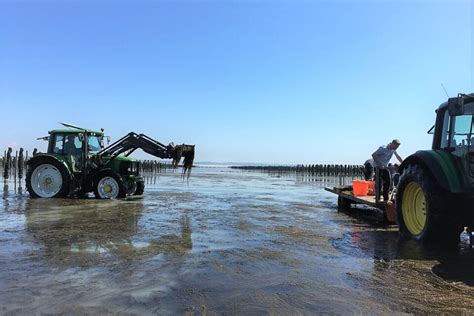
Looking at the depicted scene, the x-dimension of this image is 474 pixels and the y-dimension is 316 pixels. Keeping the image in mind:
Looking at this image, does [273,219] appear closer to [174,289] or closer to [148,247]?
[148,247]

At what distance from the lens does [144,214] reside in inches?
431

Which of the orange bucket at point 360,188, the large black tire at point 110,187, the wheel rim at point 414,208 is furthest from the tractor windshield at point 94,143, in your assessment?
the wheel rim at point 414,208

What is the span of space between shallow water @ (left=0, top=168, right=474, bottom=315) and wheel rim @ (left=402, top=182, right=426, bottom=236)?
1.31 feet

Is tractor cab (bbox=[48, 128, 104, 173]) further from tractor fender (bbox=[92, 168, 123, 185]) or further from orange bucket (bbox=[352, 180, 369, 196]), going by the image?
orange bucket (bbox=[352, 180, 369, 196])

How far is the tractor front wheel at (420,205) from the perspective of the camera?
276 inches

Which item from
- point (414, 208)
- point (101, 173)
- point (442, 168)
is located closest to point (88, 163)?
point (101, 173)

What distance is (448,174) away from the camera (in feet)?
22.6

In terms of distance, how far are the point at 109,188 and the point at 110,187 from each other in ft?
0.15

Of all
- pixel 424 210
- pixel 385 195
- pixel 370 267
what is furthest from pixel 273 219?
pixel 370 267

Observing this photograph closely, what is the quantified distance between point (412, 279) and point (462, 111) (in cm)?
278

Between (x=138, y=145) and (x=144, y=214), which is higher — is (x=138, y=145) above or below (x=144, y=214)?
above

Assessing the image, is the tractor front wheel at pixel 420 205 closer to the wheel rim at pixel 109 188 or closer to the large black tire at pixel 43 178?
the wheel rim at pixel 109 188

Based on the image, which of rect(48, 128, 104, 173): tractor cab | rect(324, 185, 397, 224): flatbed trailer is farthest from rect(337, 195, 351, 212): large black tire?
rect(48, 128, 104, 173): tractor cab

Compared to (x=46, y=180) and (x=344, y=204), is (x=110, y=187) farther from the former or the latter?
(x=344, y=204)
